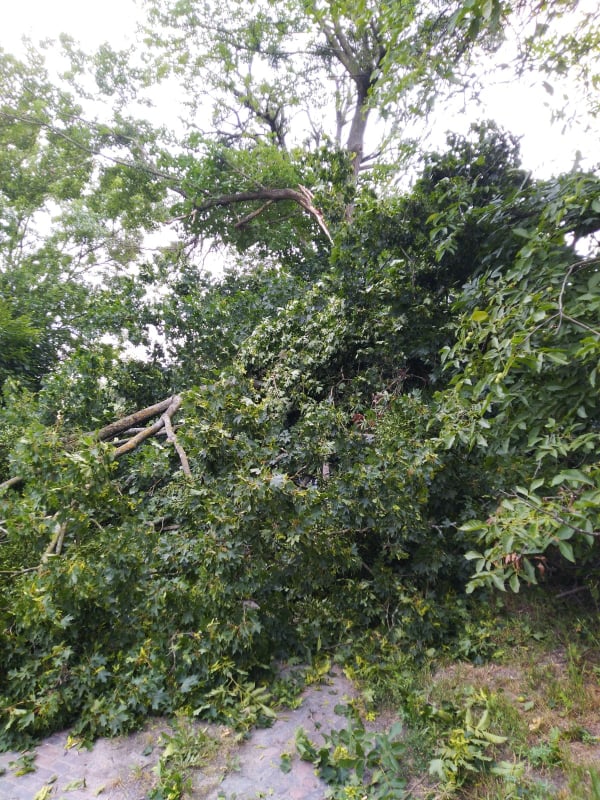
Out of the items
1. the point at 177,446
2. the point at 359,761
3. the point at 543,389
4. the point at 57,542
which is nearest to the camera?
the point at 359,761

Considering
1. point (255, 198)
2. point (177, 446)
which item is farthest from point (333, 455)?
point (255, 198)

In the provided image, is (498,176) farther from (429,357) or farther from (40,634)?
(40,634)

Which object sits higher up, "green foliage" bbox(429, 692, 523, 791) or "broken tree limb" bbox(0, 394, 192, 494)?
"broken tree limb" bbox(0, 394, 192, 494)

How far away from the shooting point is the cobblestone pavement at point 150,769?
2.53 m

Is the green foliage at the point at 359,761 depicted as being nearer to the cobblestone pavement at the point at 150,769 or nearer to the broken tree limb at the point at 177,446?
the cobblestone pavement at the point at 150,769

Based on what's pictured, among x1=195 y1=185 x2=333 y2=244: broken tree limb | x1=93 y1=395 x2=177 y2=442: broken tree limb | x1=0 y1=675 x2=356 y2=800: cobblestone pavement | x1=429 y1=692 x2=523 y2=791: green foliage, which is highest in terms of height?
x1=195 y1=185 x2=333 y2=244: broken tree limb

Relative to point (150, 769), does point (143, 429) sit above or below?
above

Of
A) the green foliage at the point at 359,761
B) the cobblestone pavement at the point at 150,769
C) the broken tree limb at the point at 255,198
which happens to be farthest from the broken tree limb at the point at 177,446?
the broken tree limb at the point at 255,198

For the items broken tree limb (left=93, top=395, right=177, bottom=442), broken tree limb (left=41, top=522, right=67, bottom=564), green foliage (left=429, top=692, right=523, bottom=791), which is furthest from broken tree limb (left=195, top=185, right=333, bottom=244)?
green foliage (left=429, top=692, right=523, bottom=791)

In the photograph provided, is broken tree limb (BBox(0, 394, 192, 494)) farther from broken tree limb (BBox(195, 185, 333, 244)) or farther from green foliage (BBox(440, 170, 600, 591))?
broken tree limb (BBox(195, 185, 333, 244))

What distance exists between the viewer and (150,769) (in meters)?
2.72

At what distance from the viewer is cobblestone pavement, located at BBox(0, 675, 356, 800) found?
2525 millimetres

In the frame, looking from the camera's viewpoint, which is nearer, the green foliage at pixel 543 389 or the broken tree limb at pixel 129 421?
the green foliage at pixel 543 389

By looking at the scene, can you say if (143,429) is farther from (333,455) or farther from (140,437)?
(333,455)
